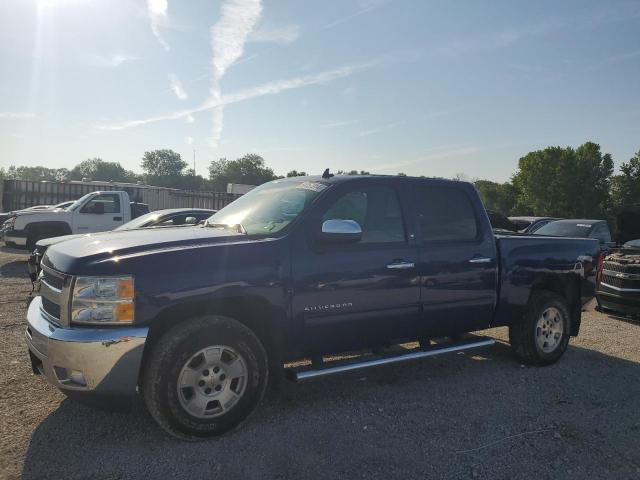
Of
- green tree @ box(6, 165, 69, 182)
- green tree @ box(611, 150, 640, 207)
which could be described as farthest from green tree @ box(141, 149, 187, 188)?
green tree @ box(611, 150, 640, 207)

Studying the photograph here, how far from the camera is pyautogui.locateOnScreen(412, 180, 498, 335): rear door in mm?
4328

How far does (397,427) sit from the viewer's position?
358 centimetres

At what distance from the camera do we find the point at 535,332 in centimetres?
507

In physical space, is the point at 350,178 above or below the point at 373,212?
above

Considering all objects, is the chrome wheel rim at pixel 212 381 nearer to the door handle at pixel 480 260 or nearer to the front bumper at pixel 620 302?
the door handle at pixel 480 260

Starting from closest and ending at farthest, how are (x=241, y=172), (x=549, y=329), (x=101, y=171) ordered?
(x=549, y=329) < (x=241, y=172) < (x=101, y=171)

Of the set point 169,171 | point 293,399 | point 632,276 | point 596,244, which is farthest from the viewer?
point 169,171

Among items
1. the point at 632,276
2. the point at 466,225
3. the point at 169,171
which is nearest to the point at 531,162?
the point at 632,276

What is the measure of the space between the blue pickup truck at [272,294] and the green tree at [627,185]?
54.4 m

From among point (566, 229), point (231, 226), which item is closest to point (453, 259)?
point (231, 226)

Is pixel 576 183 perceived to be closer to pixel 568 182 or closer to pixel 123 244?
pixel 568 182

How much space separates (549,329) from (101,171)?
14749cm

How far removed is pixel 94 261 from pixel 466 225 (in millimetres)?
3364

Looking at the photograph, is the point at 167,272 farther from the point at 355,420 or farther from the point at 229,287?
the point at 355,420
